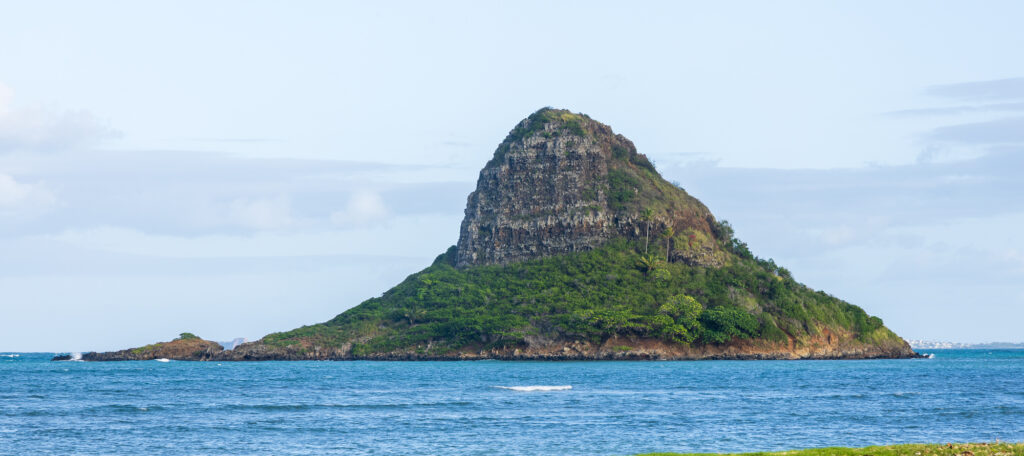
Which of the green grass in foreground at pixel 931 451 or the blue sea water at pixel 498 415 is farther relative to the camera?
the blue sea water at pixel 498 415

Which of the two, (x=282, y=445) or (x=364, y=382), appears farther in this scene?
(x=364, y=382)

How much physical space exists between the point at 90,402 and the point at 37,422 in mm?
20046

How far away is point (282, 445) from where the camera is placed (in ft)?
201

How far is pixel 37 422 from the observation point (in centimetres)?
7506

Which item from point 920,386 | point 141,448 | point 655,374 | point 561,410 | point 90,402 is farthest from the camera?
point 655,374

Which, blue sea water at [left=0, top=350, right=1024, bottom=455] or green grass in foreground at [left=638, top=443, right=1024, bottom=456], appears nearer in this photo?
green grass in foreground at [left=638, top=443, right=1024, bottom=456]

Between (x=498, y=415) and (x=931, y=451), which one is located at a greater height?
(x=931, y=451)

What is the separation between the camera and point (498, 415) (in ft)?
255

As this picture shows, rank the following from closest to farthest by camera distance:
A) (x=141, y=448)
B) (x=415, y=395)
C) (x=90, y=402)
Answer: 1. (x=141, y=448)
2. (x=90, y=402)
3. (x=415, y=395)

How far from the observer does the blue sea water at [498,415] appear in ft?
199

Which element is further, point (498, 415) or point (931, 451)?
point (498, 415)

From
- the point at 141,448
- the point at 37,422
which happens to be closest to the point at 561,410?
the point at 141,448

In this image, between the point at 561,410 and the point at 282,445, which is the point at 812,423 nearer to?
the point at 561,410

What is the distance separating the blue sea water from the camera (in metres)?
60.7
